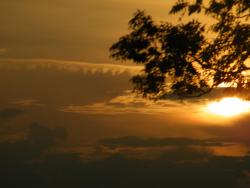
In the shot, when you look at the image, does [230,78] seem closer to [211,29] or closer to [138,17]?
[211,29]

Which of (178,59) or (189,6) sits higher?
(189,6)

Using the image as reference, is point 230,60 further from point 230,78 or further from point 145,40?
point 145,40

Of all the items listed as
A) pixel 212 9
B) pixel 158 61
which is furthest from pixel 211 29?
pixel 158 61

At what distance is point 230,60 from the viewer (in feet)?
75.6

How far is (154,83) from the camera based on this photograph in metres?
24.0

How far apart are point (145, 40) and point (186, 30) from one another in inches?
62.9

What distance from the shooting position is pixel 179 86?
23.9 m

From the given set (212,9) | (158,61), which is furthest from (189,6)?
(158,61)

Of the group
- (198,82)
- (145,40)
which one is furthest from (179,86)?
(145,40)

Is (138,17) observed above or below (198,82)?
above

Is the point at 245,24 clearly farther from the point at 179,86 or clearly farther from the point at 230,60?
the point at 179,86

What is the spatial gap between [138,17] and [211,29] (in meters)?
2.78

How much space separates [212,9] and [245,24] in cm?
142

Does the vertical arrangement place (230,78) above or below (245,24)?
below
